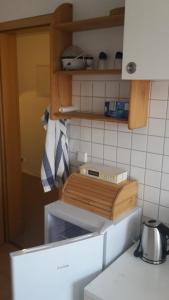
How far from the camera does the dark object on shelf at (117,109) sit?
4.93ft

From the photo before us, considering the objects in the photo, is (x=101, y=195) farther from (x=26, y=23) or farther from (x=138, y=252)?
(x=26, y=23)

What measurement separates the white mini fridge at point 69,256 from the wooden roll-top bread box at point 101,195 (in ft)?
0.12

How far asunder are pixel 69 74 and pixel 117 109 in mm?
365

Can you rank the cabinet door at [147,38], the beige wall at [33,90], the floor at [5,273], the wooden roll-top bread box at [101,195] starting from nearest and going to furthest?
the cabinet door at [147,38]
the wooden roll-top bread box at [101,195]
the floor at [5,273]
the beige wall at [33,90]

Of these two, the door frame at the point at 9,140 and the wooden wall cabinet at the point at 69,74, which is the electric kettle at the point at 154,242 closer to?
the wooden wall cabinet at the point at 69,74

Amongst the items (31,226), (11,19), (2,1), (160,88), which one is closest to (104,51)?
(160,88)

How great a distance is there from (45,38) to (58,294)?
9.82ft

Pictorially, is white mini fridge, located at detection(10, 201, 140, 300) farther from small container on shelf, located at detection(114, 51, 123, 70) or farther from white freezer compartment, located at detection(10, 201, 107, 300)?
small container on shelf, located at detection(114, 51, 123, 70)

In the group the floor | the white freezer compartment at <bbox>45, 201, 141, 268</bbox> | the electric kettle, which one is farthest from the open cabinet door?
the electric kettle

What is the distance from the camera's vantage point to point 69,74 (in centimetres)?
163

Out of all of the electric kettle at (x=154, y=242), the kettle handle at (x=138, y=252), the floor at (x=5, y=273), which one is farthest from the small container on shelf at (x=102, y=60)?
the floor at (x=5, y=273)

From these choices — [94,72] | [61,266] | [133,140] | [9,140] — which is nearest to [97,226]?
[61,266]

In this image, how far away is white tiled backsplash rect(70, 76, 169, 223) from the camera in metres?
1.50

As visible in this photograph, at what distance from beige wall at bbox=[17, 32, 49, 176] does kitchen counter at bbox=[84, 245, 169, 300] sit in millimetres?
2673
